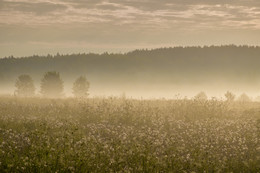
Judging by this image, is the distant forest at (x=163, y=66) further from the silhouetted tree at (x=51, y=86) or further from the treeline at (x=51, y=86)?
the silhouetted tree at (x=51, y=86)

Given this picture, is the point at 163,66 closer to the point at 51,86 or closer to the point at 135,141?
the point at 51,86

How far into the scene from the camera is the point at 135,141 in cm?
1325

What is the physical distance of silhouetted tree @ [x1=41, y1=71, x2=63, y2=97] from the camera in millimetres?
70250

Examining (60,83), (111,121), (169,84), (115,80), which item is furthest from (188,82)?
(111,121)

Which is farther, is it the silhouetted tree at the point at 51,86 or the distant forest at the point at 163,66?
the distant forest at the point at 163,66

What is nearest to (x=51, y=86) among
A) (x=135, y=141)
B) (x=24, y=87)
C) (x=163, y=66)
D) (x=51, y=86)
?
(x=51, y=86)

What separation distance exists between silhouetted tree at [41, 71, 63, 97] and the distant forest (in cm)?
6808

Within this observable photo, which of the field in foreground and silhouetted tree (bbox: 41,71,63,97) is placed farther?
silhouetted tree (bbox: 41,71,63,97)

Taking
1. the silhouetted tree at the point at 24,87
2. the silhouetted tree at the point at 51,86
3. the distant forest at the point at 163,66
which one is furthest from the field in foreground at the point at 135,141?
the distant forest at the point at 163,66

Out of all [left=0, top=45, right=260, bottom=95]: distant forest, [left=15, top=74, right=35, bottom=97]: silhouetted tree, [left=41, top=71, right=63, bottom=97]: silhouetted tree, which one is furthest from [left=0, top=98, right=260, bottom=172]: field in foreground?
[left=0, top=45, right=260, bottom=95]: distant forest

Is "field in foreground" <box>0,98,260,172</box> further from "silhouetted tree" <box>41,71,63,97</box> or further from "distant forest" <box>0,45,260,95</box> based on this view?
"distant forest" <box>0,45,260,95</box>

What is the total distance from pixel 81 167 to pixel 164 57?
137 m

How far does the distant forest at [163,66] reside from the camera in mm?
141125

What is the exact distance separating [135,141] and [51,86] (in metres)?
59.1
